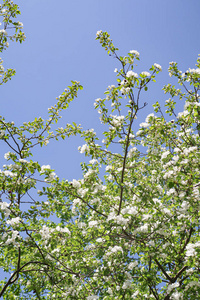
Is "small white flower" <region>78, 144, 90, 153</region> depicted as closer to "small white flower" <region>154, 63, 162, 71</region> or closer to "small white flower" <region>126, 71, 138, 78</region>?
"small white flower" <region>126, 71, 138, 78</region>

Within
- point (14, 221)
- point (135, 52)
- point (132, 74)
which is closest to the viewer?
point (14, 221)

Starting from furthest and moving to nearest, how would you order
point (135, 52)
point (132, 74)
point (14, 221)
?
point (135, 52)
point (132, 74)
point (14, 221)

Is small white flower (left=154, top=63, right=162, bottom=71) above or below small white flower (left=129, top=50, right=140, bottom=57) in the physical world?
below

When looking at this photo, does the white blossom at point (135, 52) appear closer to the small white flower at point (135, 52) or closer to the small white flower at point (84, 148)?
the small white flower at point (135, 52)

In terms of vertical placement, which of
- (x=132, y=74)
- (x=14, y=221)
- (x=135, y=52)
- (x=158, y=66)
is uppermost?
(x=135, y=52)

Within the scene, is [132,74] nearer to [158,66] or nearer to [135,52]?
[158,66]

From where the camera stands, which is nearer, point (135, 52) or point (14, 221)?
point (14, 221)

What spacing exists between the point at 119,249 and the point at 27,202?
2091 millimetres

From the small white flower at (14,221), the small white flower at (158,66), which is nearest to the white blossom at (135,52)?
the small white flower at (158,66)

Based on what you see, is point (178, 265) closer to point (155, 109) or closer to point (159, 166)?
point (159, 166)


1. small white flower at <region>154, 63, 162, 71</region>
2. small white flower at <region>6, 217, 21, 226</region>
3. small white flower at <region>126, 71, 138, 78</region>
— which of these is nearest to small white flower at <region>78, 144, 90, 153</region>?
small white flower at <region>126, 71, 138, 78</region>

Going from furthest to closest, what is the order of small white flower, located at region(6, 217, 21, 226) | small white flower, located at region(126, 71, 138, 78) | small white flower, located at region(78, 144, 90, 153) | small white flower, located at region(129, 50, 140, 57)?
small white flower, located at region(78, 144, 90, 153), small white flower, located at region(129, 50, 140, 57), small white flower, located at region(126, 71, 138, 78), small white flower, located at region(6, 217, 21, 226)

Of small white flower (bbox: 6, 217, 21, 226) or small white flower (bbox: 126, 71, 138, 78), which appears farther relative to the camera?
small white flower (bbox: 126, 71, 138, 78)

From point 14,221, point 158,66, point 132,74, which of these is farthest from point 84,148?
point 158,66
